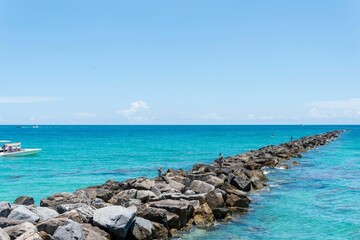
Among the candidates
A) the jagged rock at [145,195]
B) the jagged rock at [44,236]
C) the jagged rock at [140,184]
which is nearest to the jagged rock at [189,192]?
the jagged rock at [140,184]

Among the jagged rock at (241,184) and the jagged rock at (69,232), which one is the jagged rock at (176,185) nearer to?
the jagged rock at (241,184)

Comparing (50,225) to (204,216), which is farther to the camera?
(204,216)

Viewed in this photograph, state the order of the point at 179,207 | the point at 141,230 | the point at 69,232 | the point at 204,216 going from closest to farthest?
1. the point at 69,232
2. the point at 141,230
3. the point at 179,207
4. the point at 204,216

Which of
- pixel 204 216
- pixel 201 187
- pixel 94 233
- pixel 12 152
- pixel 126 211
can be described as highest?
pixel 126 211

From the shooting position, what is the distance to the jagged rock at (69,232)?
14.9m

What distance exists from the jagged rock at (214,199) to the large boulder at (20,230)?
9.55m

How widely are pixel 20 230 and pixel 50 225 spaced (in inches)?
43.9

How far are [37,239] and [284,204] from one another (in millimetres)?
15044

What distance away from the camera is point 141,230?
1719 cm

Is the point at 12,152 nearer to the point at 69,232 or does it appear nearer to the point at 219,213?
the point at 219,213

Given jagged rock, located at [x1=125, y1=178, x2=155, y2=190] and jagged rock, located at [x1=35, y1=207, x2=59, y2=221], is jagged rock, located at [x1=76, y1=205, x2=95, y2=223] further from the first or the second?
jagged rock, located at [x1=125, y1=178, x2=155, y2=190]

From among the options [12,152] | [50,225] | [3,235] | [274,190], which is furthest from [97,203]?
[12,152]

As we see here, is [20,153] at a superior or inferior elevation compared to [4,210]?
inferior

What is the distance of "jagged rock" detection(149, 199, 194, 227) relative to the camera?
63.8 ft
